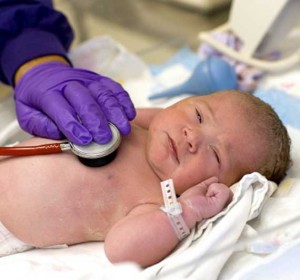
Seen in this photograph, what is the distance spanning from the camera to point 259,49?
1.50 metres

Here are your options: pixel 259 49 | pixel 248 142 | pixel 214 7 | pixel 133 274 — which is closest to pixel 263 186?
pixel 248 142

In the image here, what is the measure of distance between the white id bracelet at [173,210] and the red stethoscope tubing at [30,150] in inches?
8.3

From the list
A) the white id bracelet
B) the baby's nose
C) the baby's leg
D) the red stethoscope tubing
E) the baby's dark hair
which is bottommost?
the baby's leg

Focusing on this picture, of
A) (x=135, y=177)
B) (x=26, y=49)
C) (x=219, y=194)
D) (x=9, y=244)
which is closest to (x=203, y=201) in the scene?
(x=219, y=194)

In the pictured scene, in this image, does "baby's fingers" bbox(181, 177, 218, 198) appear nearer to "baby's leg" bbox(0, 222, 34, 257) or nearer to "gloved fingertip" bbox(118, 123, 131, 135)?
"gloved fingertip" bbox(118, 123, 131, 135)

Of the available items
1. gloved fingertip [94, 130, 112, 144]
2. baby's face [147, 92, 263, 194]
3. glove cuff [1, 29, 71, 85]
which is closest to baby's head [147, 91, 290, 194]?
baby's face [147, 92, 263, 194]

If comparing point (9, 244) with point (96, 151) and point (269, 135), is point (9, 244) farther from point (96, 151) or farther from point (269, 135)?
point (269, 135)

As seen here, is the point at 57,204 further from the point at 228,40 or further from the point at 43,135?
the point at 228,40

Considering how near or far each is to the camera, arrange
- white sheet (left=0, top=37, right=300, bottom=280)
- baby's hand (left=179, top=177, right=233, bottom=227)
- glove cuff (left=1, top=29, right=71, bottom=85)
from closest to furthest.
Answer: white sheet (left=0, top=37, right=300, bottom=280), baby's hand (left=179, top=177, right=233, bottom=227), glove cuff (left=1, top=29, right=71, bottom=85)

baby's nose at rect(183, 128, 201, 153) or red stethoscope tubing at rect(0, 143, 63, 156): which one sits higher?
baby's nose at rect(183, 128, 201, 153)

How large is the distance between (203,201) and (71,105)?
318 mm

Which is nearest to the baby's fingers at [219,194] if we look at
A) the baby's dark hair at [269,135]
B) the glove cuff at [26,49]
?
the baby's dark hair at [269,135]

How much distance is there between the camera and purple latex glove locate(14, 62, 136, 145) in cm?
88

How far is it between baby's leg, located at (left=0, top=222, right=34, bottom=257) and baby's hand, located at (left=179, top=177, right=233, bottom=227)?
32 cm
